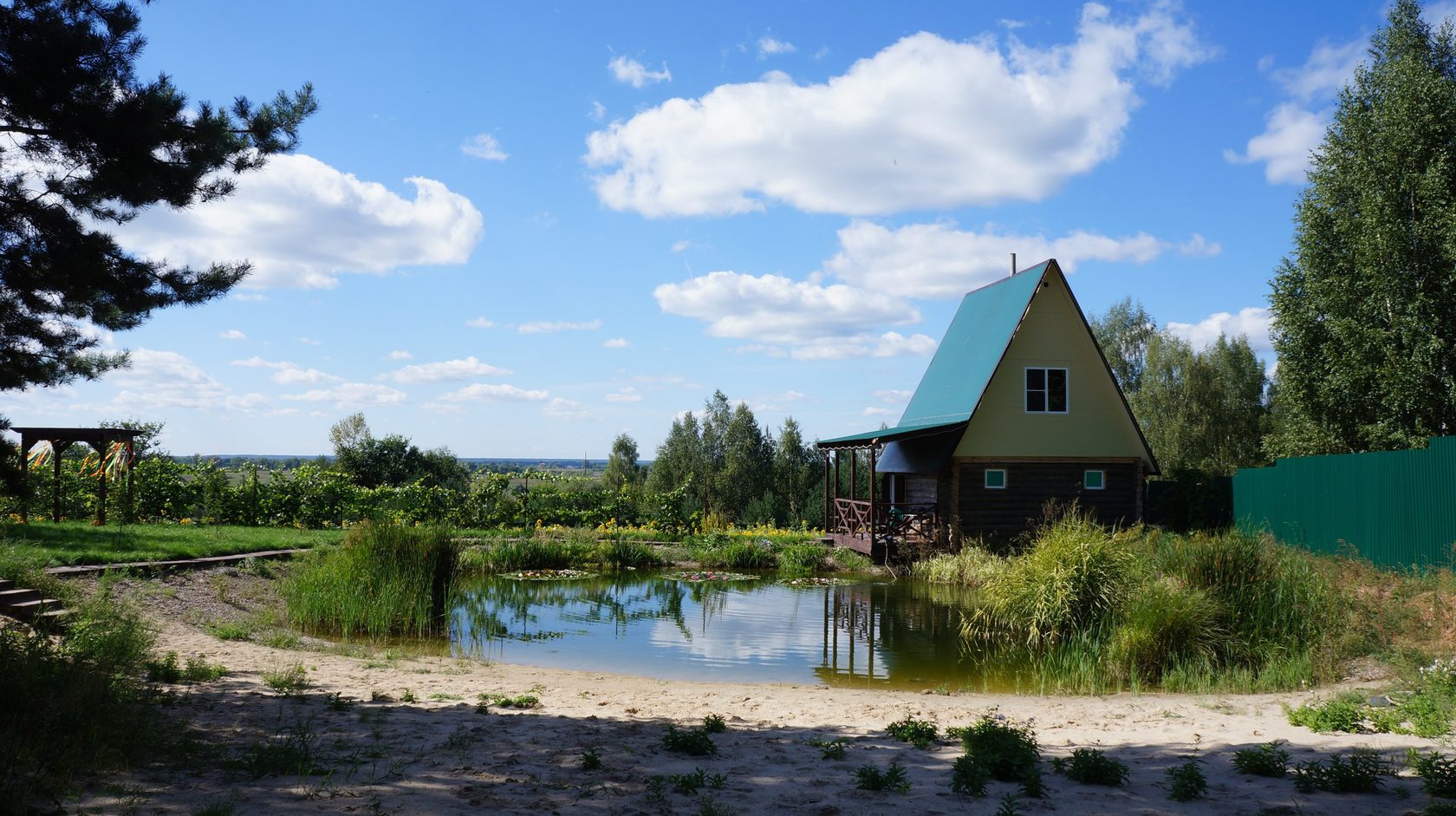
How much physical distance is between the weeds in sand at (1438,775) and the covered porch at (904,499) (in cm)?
1466

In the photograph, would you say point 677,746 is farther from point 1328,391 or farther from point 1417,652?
point 1328,391

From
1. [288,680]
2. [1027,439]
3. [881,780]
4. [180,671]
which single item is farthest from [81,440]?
[1027,439]

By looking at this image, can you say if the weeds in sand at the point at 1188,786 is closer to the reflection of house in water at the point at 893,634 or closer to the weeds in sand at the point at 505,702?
the weeds in sand at the point at 505,702

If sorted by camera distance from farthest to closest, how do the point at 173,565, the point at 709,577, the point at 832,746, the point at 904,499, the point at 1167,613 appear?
the point at 904,499, the point at 709,577, the point at 173,565, the point at 1167,613, the point at 832,746

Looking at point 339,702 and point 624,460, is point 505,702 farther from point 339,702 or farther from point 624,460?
point 624,460

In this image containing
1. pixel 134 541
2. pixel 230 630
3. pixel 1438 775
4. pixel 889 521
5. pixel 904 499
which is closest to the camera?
pixel 1438 775

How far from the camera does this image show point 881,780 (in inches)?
199

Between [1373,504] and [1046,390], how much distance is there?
8907 mm

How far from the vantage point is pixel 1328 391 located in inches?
930

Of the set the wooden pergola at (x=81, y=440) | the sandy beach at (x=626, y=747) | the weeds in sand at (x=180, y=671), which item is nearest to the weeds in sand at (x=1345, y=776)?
the sandy beach at (x=626, y=747)

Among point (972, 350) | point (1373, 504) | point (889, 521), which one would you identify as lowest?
point (889, 521)

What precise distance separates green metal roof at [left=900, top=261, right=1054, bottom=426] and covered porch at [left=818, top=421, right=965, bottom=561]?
33.0 inches

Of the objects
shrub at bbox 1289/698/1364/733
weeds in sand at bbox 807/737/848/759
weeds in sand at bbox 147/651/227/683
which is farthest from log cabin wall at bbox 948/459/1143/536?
weeds in sand at bbox 147/651/227/683

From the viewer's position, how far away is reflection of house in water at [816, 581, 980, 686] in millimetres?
10555
